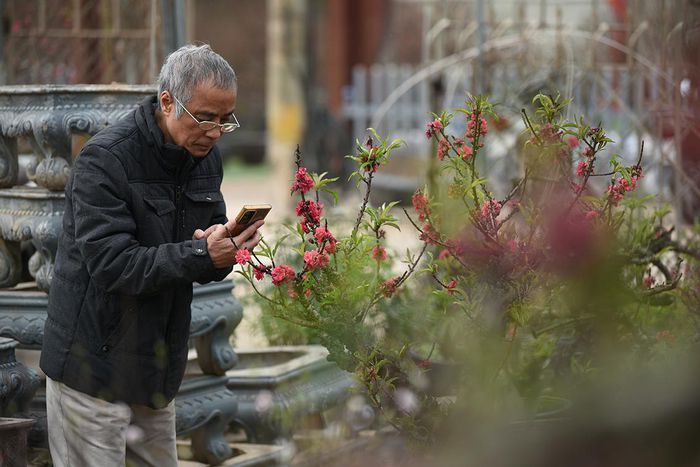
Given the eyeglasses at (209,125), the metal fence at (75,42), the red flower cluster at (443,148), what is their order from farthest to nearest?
the metal fence at (75,42) < the red flower cluster at (443,148) < the eyeglasses at (209,125)

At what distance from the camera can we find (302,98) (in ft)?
62.6

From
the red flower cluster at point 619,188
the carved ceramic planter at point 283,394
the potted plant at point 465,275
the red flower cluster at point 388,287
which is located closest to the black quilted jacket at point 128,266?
the potted plant at point 465,275

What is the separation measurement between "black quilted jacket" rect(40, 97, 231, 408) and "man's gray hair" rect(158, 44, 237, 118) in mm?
128

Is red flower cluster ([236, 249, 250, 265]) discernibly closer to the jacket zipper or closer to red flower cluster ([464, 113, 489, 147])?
the jacket zipper

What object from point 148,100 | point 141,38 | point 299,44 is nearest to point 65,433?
point 148,100

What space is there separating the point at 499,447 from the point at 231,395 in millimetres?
3125

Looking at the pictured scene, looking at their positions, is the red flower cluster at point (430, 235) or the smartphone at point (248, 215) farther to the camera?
the red flower cluster at point (430, 235)

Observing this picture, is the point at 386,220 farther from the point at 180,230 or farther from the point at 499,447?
the point at 499,447

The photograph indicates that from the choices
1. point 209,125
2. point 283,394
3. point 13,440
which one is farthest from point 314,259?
point 283,394

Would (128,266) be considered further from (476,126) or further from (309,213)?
(476,126)

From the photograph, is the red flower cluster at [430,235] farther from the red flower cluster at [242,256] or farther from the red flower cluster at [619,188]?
the red flower cluster at [242,256]

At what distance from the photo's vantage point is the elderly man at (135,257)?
299 centimetres

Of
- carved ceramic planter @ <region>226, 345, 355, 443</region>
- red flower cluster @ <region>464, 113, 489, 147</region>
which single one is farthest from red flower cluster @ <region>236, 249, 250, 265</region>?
carved ceramic planter @ <region>226, 345, 355, 443</region>

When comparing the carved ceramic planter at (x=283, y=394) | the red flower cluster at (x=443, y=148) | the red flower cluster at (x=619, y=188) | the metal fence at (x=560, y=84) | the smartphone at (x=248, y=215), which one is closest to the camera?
the smartphone at (x=248, y=215)
